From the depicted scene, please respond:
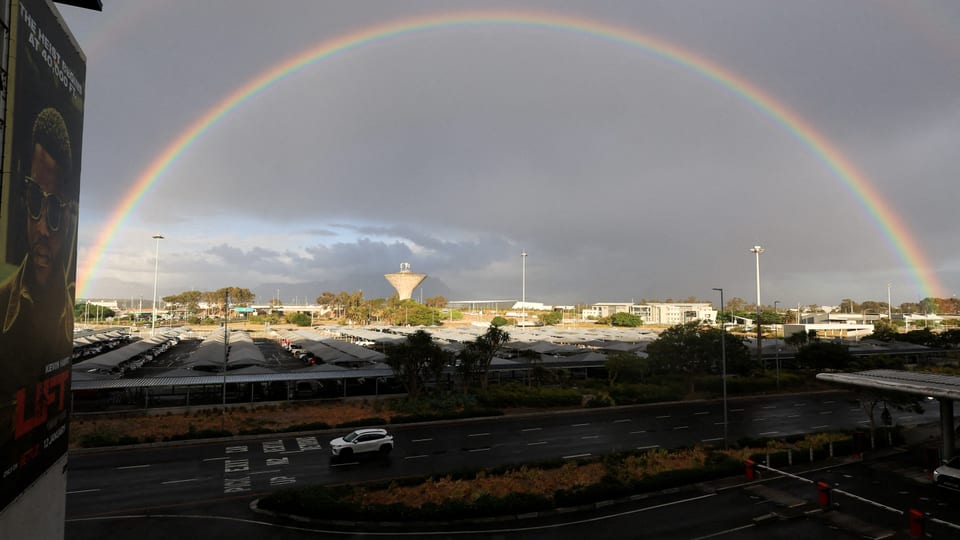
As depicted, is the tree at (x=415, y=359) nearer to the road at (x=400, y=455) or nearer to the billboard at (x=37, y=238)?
the road at (x=400, y=455)

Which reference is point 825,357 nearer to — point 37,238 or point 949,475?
point 949,475

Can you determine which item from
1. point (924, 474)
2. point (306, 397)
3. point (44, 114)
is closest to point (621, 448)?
point (924, 474)

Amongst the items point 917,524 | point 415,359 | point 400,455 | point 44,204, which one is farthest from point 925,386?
point 44,204

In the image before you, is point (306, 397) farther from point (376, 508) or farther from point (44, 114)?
point (44, 114)

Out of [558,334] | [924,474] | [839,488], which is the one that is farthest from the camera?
[558,334]

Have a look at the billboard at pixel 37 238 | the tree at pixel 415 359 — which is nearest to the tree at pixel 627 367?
the tree at pixel 415 359

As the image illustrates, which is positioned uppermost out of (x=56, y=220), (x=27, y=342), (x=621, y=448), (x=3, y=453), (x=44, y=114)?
(x=44, y=114)

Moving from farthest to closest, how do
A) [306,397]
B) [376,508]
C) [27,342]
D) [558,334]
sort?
[558,334] < [306,397] < [376,508] < [27,342]
